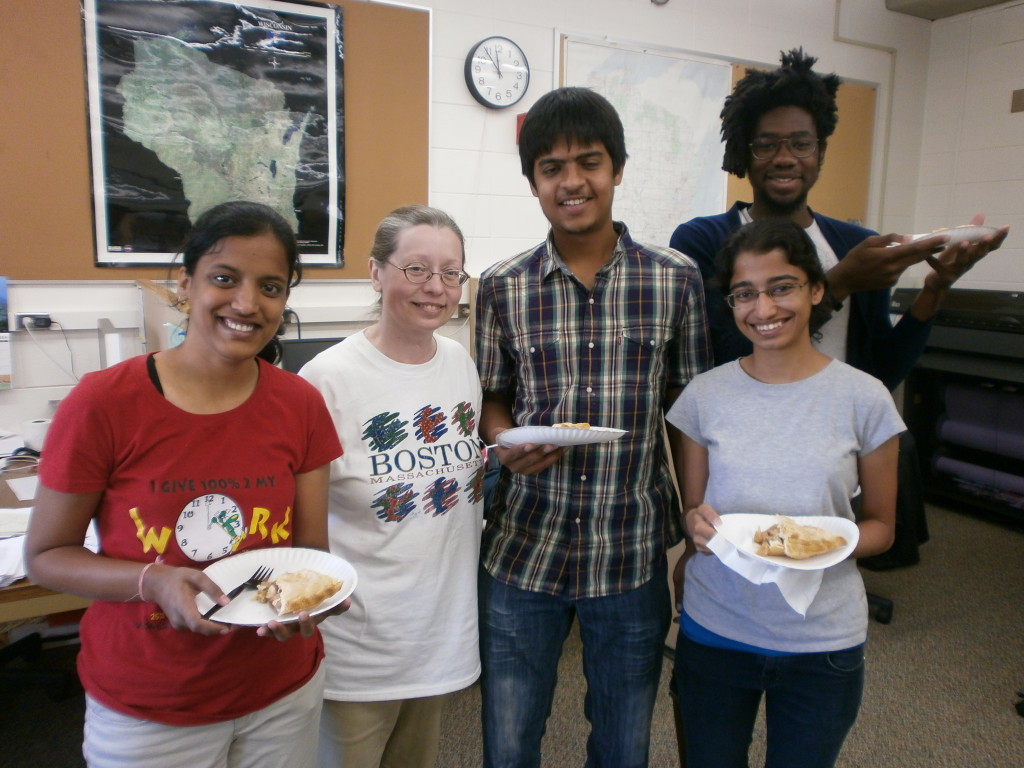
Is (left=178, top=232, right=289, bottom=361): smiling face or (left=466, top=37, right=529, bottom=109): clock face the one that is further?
(left=466, top=37, right=529, bottom=109): clock face

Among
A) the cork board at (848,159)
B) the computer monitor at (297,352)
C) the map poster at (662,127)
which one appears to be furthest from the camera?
the cork board at (848,159)

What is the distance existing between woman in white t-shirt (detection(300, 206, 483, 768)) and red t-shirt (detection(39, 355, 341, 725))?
0.58 feet

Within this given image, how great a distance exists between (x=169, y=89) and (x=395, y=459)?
237 cm

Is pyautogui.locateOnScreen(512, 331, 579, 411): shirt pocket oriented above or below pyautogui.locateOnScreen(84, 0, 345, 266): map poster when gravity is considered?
below

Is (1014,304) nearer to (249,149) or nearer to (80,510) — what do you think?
(249,149)

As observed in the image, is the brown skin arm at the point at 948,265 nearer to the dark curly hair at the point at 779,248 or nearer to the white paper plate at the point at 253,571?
the dark curly hair at the point at 779,248

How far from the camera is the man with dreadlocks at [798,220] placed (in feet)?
4.90

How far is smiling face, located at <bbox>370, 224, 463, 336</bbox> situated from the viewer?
49.8 inches

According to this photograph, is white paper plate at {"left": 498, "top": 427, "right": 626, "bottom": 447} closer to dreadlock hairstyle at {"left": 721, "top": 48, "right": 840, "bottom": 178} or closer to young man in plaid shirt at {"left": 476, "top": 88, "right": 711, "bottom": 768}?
young man in plaid shirt at {"left": 476, "top": 88, "right": 711, "bottom": 768}

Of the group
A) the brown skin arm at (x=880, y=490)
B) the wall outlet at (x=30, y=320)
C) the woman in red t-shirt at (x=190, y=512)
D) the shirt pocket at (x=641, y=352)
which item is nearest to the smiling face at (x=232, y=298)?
the woman in red t-shirt at (x=190, y=512)

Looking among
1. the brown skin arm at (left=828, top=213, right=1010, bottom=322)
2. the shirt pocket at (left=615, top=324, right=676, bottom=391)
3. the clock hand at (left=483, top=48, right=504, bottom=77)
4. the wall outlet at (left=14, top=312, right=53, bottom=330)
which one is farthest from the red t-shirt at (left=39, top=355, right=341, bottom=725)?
the clock hand at (left=483, top=48, right=504, bottom=77)

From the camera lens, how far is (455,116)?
3357 mm

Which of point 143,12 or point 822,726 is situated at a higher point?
point 143,12

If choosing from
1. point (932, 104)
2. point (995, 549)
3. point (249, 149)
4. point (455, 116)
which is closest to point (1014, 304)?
point (995, 549)
